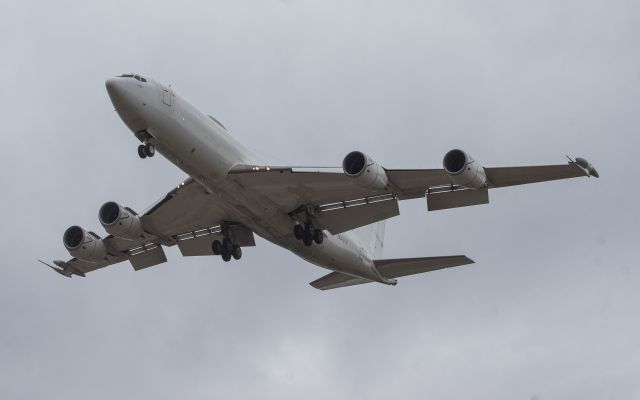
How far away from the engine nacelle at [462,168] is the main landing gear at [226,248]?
11619 millimetres

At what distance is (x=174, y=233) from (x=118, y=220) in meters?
3.40

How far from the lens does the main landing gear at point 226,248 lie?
158 ft

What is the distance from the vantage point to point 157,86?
42.2 meters

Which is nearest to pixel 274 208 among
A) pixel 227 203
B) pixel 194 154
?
pixel 227 203

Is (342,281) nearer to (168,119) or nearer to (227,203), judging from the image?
(227,203)

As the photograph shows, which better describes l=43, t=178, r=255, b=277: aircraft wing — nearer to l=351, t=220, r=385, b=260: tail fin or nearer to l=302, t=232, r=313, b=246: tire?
l=302, t=232, r=313, b=246: tire

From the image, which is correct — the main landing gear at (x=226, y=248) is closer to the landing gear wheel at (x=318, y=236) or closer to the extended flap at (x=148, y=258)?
the landing gear wheel at (x=318, y=236)

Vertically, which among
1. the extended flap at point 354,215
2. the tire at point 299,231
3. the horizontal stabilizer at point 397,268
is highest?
the extended flap at point 354,215

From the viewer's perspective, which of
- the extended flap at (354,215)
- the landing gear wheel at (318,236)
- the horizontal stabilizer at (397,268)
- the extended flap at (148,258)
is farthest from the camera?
the extended flap at (148,258)

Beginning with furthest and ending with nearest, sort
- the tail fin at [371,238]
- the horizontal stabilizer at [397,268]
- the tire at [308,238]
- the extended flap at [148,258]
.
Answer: the tail fin at [371,238], the extended flap at [148,258], the horizontal stabilizer at [397,268], the tire at [308,238]

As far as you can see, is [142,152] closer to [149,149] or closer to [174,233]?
[149,149]

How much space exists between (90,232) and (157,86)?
1070cm

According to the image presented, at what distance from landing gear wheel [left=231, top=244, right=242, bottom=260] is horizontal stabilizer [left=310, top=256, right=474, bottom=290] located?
217 inches

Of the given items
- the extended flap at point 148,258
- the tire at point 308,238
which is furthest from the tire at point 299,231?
the extended flap at point 148,258
